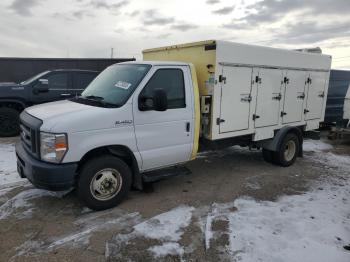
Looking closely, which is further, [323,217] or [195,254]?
[323,217]

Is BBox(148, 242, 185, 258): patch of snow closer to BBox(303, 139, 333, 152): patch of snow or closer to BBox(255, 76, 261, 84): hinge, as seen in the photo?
BBox(255, 76, 261, 84): hinge

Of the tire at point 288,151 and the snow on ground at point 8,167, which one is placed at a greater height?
the tire at point 288,151

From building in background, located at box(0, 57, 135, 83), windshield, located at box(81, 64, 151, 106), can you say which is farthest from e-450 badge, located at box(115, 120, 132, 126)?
building in background, located at box(0, 57, 135, 83)

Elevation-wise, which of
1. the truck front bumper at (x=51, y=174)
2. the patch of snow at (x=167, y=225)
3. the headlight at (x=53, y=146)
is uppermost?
the headlight at (x=53, y=146)

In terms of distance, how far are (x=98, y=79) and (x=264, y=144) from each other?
3821 mm

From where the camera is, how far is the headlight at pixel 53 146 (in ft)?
13.5

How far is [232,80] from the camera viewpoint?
229 inches

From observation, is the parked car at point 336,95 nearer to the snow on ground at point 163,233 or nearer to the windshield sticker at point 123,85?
the snow on ground at point 163,233

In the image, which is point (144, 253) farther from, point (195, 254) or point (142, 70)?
point (142, 70)

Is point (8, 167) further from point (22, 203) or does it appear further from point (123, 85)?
point (123, 85)

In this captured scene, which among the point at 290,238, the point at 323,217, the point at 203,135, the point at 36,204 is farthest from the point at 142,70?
the point at 323,217

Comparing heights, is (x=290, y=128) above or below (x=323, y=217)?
above

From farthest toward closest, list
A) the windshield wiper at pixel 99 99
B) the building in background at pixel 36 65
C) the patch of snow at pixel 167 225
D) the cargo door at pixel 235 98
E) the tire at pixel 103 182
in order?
the building in background at pixel 36 65, the cargo door at pixel 235 98, the windshield wiper at pixel 99 99, the tire at pixel 103 182, the patch of snow at pixel 167 225

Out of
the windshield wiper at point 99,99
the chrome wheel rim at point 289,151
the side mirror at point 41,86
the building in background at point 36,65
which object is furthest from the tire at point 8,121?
the chrome wheel rim at point 289,151
